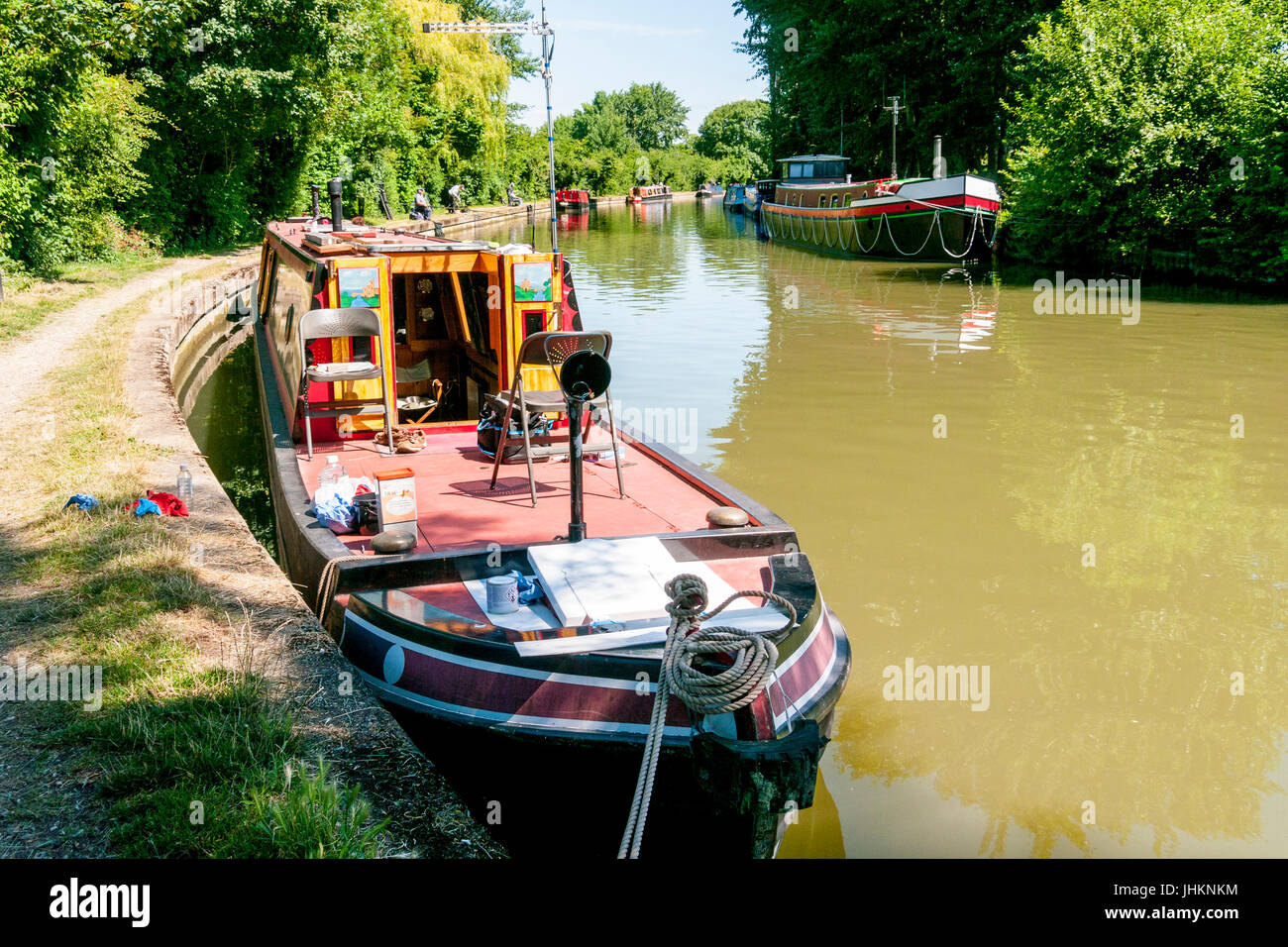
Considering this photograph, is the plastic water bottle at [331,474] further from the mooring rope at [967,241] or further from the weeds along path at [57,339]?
the mooring rope at [967,241]

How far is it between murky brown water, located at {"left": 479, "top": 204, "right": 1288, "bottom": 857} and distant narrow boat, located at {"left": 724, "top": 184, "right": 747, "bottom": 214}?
42.9 m

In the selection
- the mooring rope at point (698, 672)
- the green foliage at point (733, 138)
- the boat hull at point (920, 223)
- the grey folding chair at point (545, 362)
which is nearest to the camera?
the mooring rope at point (698, 672)

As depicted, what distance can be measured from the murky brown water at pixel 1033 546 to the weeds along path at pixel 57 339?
7.03 metres

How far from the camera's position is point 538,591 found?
5117mm

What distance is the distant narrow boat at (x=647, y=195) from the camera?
79688mm

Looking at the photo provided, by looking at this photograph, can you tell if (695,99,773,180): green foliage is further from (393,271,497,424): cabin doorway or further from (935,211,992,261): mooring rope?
(393,271,497,424): cabin doorway

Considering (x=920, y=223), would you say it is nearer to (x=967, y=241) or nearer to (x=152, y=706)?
(x=967, y=241)

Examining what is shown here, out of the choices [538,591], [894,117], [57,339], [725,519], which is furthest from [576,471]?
[894,117]

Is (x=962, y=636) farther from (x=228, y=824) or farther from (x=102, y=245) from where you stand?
(x=102, y=245)

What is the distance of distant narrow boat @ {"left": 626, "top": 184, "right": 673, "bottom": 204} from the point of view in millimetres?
79688

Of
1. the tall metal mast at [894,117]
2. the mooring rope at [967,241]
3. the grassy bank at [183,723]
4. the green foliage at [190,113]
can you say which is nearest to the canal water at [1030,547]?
the grassy bank at [183,723]

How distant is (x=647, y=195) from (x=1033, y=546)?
7796 centimetres

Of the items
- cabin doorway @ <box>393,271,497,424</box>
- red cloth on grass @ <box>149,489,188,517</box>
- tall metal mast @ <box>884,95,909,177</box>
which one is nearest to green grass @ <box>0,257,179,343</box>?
cabin doorway @ <box>393,271,497,424</box>

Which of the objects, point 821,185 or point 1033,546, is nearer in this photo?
point 1033,546
